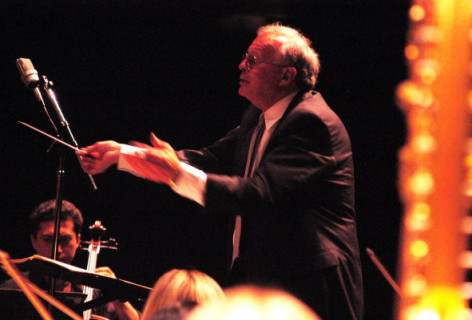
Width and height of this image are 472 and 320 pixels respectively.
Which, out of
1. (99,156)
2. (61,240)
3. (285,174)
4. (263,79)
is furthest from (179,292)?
(61,240)

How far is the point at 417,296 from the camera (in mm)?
461

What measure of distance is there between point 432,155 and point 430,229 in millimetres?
49

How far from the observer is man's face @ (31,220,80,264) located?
3.16 metres

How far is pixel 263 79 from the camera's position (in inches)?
86.0

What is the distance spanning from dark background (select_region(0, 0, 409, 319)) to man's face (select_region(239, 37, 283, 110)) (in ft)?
3.54

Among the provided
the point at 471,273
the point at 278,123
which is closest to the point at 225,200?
the point at 278,123

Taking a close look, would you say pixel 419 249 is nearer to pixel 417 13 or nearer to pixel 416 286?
pixel 416 286

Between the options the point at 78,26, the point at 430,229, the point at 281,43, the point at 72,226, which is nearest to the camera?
the point at 430,229

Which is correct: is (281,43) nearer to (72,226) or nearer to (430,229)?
(72,226)

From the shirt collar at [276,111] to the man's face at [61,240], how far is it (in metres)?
1.41

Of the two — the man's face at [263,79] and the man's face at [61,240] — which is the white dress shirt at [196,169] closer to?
the man's face at [263,79]

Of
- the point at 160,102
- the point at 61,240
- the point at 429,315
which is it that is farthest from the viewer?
the point at 160,102

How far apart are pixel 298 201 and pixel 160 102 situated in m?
1.83

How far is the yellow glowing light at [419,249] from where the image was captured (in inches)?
18.0
